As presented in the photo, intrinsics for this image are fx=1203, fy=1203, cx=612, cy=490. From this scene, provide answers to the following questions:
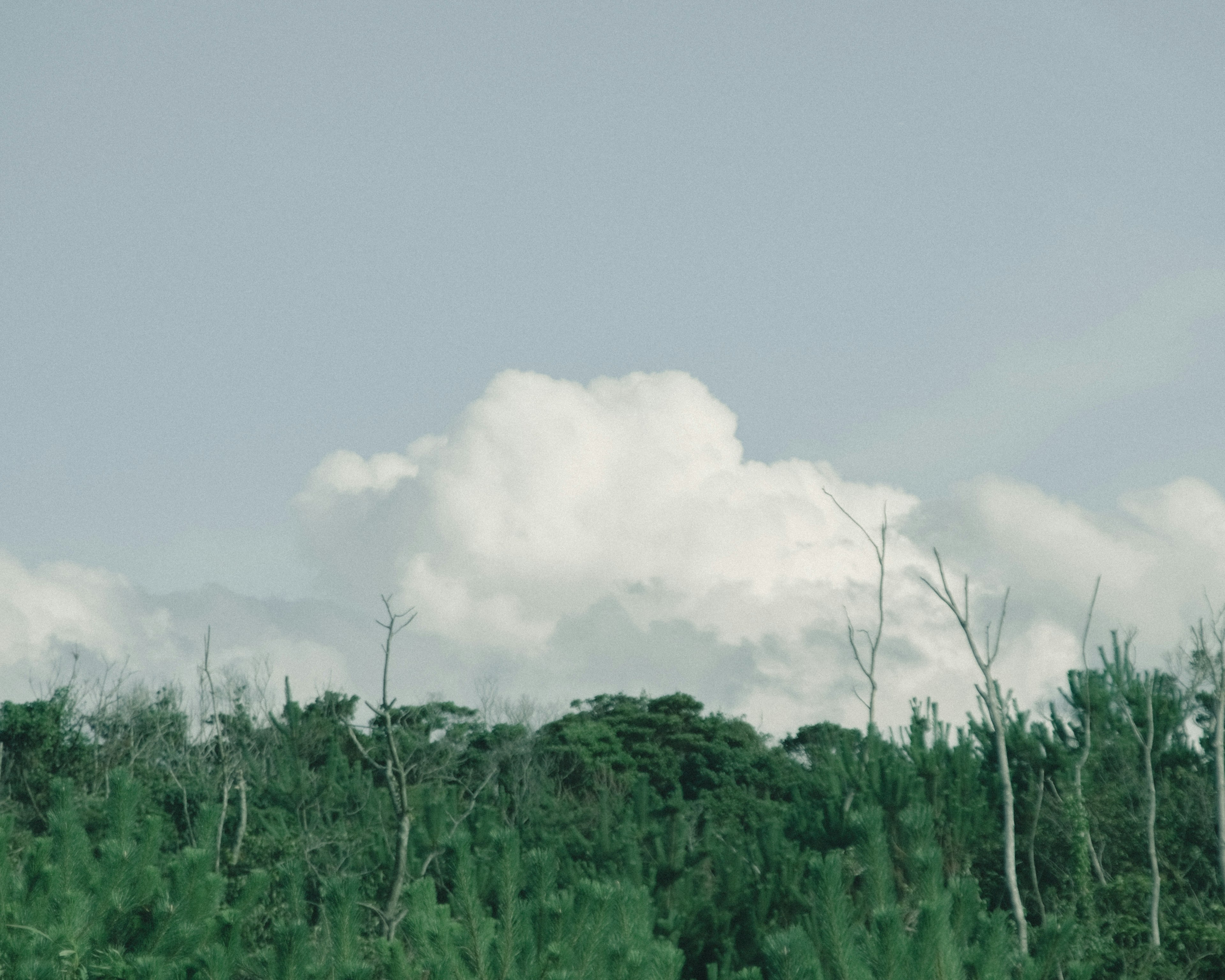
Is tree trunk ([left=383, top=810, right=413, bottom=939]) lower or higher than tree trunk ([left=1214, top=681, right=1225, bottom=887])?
lower

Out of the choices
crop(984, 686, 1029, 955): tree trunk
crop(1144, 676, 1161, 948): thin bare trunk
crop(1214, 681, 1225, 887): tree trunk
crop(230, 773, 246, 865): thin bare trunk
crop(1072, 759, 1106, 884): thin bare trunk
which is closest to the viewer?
crop(984, 686, 1029, 955): tree trunk

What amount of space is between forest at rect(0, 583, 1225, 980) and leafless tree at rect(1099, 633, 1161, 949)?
0.07m

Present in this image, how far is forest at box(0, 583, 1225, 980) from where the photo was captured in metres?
7.01

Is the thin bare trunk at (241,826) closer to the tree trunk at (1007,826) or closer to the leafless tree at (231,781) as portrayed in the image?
the leafless tree at (231,781)

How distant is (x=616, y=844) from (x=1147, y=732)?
409 inches

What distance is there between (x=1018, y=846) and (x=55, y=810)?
48.2ft

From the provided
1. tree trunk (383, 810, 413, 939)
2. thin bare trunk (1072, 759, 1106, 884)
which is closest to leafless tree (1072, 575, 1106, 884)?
thin bare trunk (1072, 759, 1106, 884)

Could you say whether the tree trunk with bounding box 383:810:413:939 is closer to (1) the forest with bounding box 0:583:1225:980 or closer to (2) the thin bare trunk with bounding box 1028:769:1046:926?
(1) the forest with bounding box 0:583:1225:980

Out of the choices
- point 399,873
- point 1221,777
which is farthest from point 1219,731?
point 399,873

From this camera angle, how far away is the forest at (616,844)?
7008 millimetres

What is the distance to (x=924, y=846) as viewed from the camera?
7711 millimetres

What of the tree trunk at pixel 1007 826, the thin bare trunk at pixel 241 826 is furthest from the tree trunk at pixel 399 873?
the thin bare trunk at pixel 241 826

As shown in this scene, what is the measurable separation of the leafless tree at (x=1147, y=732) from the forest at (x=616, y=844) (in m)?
0.07

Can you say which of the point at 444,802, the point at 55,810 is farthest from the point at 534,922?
the point at 444,802
